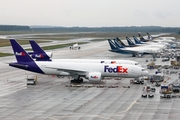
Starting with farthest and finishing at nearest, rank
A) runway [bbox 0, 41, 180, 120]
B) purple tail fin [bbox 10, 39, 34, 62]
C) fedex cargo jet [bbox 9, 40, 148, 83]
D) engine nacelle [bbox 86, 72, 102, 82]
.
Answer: purple tail fin [bbox 10, 39, 34, 62]
fedex cargo jet [bbox 9, 40, 148, 83]
engine nacelle [bbox 86, 72, 102, 82]
runway [bbox 0, 41, 180, 120]

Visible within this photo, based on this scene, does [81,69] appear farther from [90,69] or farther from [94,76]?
[94,76]

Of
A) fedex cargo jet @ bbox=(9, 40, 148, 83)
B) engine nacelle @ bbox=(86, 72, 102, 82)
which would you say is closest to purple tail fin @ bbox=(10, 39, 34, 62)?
fedex cargo jet @ bbox=(9, 40, 148, 83)

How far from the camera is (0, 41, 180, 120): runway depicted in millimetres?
36312

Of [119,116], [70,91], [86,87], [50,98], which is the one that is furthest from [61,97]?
[119,116]

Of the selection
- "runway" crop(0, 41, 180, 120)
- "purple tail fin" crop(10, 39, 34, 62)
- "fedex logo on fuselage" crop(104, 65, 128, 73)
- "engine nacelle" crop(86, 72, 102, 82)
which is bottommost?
"runway" crop(0, 41, 180, 120)

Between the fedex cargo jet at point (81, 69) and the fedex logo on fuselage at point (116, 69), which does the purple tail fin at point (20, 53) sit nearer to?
the fedex cargo jet at point (81, 69)

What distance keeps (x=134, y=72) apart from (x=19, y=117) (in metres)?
25.9

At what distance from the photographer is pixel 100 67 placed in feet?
189

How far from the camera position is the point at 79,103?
42500 millimetres

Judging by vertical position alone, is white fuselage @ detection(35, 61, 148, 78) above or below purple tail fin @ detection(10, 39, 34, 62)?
below

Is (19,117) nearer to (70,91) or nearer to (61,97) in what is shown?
(61,97)

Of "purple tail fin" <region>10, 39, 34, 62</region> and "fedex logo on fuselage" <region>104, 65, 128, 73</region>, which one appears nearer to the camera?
"fedex logo on fuselage" <region>104, 65, 128, 73</region>

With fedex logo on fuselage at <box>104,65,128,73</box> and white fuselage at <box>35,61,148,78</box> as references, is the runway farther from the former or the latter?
fedex logo on fuselage at <box>104,65,128,73</box>

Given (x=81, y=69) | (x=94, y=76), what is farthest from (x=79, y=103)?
(x=81, y=69)
